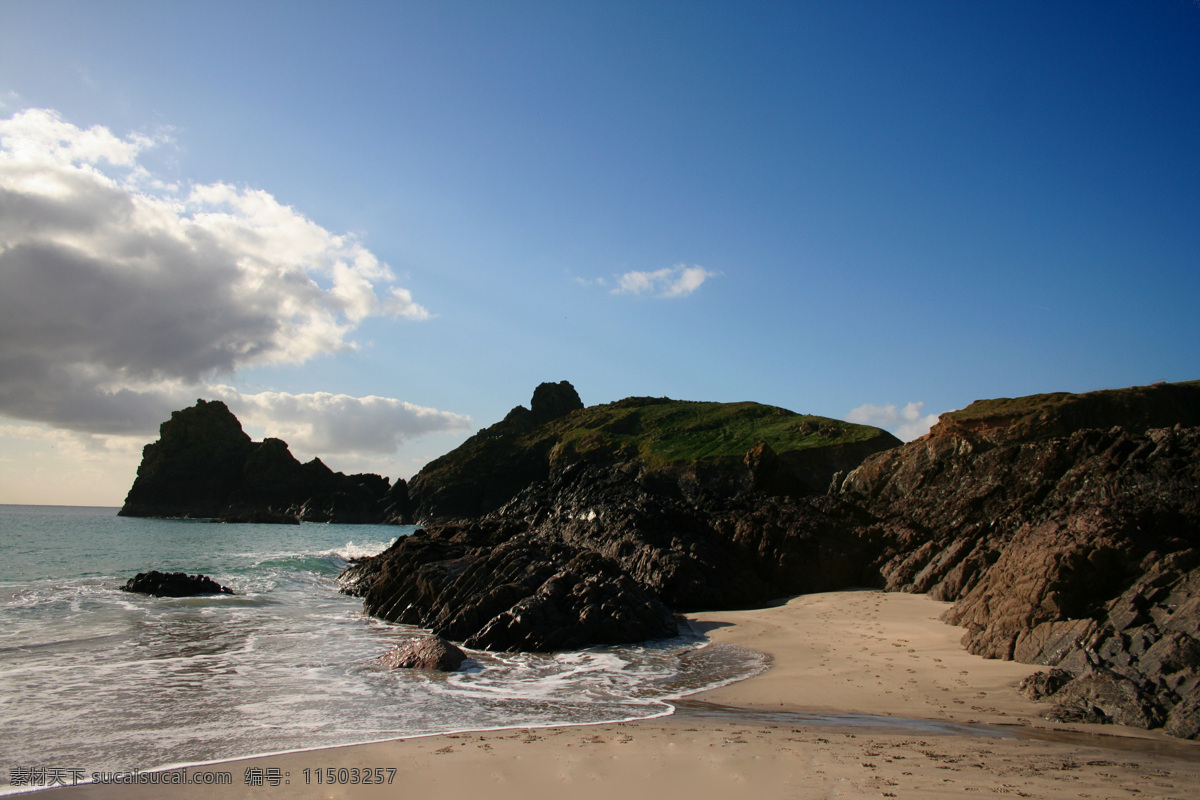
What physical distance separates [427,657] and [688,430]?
6404cm

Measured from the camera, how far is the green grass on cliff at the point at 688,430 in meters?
59.6

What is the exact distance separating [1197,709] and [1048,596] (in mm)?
3477

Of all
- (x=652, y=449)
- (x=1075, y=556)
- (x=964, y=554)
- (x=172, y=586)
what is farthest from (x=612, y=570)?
(x=652, y=449)

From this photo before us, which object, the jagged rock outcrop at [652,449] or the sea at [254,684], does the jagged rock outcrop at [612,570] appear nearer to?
the sea at [254,684]


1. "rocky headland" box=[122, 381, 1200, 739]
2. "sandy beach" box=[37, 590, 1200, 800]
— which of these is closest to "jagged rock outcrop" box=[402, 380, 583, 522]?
"rocky headland" box=[122, 381, 1200, 739]

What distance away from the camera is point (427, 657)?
1233cm

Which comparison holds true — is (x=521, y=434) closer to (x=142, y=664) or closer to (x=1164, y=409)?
(x=1164, y=409)

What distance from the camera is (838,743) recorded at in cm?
732

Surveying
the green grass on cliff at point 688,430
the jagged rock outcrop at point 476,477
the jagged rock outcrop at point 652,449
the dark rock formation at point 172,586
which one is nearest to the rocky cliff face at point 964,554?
the dark rock formation at point 172,586

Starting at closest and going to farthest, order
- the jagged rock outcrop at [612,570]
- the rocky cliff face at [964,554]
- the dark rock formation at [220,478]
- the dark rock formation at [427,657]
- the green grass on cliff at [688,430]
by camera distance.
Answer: the rocky cliff face at [964,554]
the dark rock formation at [427,657]
the jagged rock outcrop at [612,570]
the green grass on cliff at [688,430]
the dark rock formation at [220,478]

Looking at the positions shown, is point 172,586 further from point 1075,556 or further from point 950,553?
point 1075,556

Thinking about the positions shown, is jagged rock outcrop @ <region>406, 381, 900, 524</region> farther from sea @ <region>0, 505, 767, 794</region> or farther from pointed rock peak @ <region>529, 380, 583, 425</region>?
sea @ <region>0, 505, 767, 794</region>

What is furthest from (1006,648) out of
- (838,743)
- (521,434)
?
(521,434)

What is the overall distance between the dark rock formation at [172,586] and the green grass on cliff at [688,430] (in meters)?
43.9
